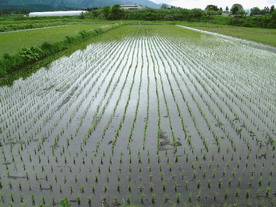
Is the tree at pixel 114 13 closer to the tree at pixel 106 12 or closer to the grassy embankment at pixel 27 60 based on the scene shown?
the tree at pixel 106 12

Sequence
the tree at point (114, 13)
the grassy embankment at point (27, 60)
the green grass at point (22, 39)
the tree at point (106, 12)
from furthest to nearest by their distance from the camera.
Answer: the tree at point (106, 12) → the tree at point (114, 13) → the green grass at point (22, 39) → the grassy embankment at point (27, 60)

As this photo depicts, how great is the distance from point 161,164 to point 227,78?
20.4 ft

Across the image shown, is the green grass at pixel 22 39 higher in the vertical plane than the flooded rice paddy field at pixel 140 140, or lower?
higher

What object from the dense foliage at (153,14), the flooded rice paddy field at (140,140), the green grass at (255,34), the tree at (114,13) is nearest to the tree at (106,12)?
the dense foliage at (153,14)

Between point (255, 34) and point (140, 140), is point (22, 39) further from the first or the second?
point (255, 34)

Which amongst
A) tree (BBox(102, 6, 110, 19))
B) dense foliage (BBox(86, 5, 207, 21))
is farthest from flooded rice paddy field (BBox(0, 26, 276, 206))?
tree (BBox(102, 6, 110, 19))

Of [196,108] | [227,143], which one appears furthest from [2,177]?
[196,108]

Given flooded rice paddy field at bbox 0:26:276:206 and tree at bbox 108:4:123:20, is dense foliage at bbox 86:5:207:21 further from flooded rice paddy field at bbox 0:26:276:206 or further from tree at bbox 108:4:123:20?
flooded rice paddy field at bbox 0:26:276:206

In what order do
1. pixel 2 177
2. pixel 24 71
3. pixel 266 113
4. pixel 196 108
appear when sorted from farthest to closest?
pixel 24 71 < pixel 196 108 < pixel 266 113 < pixel 2 177

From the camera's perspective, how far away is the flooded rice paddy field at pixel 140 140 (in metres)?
3.60

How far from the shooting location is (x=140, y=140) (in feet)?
16.4

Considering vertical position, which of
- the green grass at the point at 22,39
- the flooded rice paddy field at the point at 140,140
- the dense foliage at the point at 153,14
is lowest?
the flooded rice paddy field at the point at 140,140

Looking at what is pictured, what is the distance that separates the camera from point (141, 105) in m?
6.88

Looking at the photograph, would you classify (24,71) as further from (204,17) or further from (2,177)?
(204,17)
